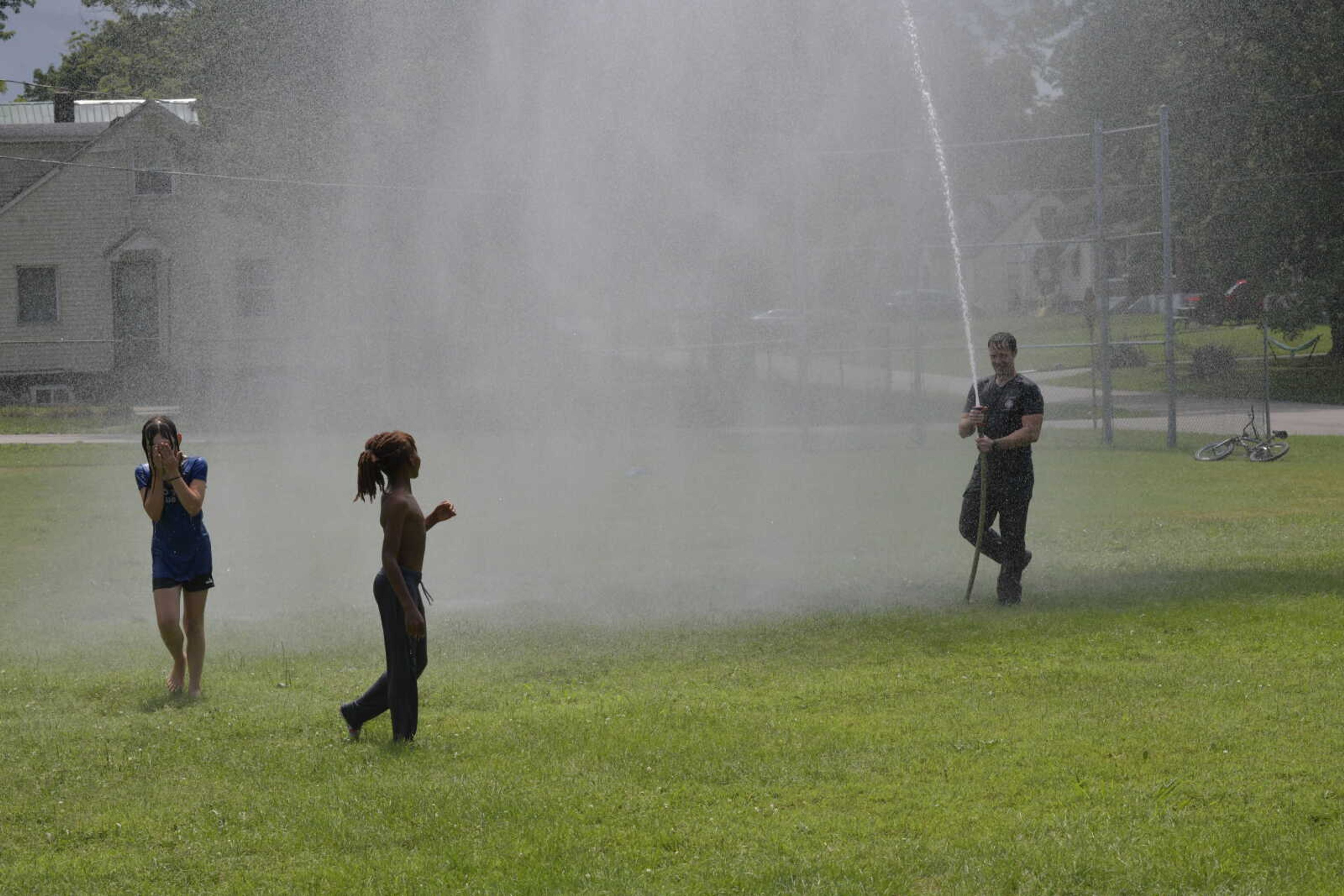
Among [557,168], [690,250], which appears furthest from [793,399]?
[557,168]

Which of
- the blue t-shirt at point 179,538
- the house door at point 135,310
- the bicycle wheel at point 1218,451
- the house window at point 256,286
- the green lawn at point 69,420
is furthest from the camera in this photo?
the house door at point 135,310

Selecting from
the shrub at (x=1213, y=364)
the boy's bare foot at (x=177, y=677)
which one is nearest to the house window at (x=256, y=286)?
the boy's bare foot at (x=177, y=677)

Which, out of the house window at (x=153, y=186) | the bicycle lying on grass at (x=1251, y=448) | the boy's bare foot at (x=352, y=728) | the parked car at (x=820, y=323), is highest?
the house window at (x=153, y=186)

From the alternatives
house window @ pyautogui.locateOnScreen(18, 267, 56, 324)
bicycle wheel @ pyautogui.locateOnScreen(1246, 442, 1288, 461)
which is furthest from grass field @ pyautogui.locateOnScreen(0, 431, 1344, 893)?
house window @ pyautogui.locateOnScreen(18, 267, 56, 324)

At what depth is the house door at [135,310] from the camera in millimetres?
41344

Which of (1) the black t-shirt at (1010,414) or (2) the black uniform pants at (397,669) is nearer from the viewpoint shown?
(2) the black uniform pants at (397,669)

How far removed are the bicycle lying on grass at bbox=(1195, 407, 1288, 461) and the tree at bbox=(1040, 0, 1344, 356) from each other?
14384mm

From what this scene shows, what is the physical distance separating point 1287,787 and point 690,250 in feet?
64.6

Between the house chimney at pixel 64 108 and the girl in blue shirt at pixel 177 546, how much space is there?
4151 cm

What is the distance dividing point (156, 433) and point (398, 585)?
6.80 ft

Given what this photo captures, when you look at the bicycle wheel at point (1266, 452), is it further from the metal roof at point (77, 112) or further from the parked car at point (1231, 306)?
the metal roof at point (77, 112)

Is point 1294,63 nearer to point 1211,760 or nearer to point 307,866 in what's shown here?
point 1211,760

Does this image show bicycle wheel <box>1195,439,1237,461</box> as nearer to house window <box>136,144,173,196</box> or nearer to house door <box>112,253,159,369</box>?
house window <box>136,144,173,196</box>

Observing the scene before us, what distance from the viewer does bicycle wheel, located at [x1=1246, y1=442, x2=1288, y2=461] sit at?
21.9 metres
